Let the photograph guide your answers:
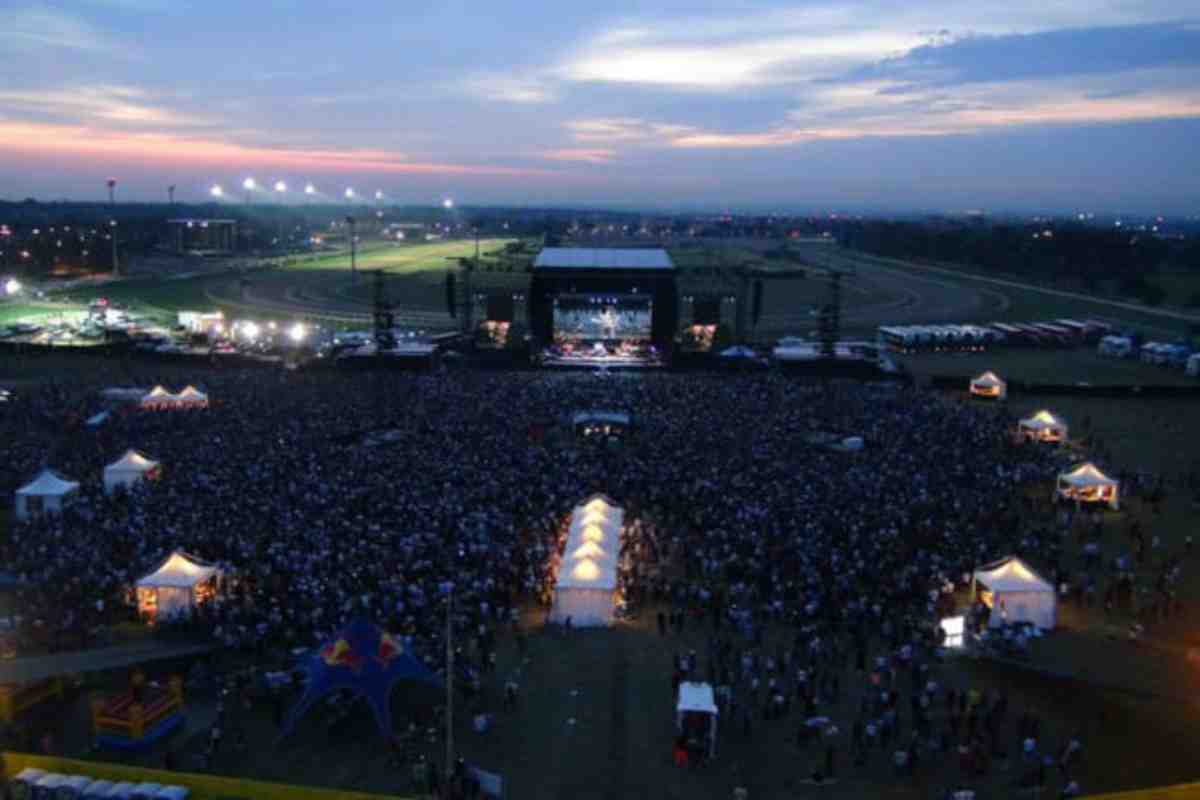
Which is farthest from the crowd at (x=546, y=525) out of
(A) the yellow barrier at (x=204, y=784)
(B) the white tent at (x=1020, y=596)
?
(A) the yellow barrier at (x=204, y=784)

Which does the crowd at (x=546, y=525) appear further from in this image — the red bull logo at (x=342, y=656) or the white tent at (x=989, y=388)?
the white tent at (x=989, y=388)

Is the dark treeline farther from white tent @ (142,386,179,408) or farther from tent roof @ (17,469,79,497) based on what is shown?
tent roof @ (17,469,79,497)

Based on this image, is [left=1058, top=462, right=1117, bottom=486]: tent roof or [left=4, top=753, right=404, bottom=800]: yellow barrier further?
[left=1058, top=462, right=1117, bottom=486]: tent roof

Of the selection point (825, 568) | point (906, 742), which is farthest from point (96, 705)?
point (825, 568)

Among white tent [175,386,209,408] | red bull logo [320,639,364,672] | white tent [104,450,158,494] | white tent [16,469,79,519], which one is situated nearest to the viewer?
red bull logo [320,639,364,672]

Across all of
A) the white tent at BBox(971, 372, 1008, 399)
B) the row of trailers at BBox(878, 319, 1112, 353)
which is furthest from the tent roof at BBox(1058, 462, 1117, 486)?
the row of trailers at BBox(878, 319, 1112, 353)

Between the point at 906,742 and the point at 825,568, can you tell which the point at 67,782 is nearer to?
the point at 906,742

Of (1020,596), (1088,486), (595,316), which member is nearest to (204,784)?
(1020,596)
